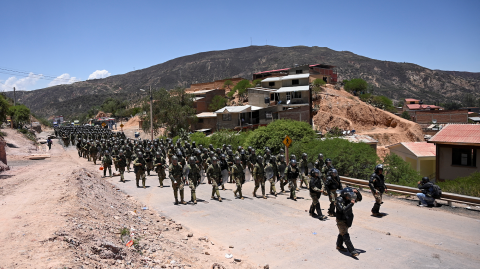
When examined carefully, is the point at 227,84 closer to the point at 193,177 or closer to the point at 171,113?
the point at 171,113

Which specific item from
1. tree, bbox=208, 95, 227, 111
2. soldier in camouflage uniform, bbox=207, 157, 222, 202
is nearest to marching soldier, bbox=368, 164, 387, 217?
soldier in camouflage uniform, bbox=207, 157, 222, 202

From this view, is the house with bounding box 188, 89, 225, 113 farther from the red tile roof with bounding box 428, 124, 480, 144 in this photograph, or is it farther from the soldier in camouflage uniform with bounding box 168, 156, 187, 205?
the soldier in camouflage uniform with bounding box 168, 156, 187, 205

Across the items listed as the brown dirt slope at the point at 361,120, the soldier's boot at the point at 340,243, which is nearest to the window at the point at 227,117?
the brown dirt slope at the point at 361,120

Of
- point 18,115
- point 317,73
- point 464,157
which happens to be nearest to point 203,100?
point 317,73

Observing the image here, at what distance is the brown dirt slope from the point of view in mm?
47469

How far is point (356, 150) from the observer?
59.8 feet

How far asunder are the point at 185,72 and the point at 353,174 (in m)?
166

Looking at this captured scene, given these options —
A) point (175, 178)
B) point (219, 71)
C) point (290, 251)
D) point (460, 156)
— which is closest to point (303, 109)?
point (460, 156)

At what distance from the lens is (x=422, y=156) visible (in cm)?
2477

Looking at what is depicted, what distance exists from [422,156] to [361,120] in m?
27.7

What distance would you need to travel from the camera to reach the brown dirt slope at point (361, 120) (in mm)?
47469

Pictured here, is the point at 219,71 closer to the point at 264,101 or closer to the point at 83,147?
the point at 264,101

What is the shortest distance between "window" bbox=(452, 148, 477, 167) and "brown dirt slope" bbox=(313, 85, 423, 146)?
25.1 m

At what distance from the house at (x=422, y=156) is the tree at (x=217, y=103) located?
3405 cm
